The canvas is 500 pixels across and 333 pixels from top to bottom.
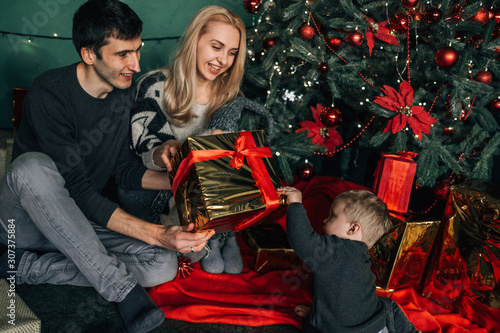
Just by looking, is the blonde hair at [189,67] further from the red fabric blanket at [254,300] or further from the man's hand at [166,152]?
the red fabric blanket at [254,300]

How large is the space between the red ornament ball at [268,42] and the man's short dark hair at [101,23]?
942mm

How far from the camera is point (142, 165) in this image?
1.79 m

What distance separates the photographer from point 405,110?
1.88m

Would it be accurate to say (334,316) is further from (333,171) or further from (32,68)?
(32,68)

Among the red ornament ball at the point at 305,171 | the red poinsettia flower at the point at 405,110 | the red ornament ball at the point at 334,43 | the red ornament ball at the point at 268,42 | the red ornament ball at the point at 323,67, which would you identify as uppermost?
the red ornament ball at the point at 334,43

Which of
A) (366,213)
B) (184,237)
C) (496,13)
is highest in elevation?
(496,13)

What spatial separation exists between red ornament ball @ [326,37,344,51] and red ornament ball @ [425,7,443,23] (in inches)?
17.9

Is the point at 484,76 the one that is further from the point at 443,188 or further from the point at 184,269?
the point at 184,269

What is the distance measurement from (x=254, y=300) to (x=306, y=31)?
1.44m

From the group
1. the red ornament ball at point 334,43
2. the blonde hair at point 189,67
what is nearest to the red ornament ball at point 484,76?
the red ornament ball at point 334,43

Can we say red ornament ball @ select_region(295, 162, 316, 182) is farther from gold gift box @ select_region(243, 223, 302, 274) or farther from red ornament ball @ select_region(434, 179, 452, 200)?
red ornament ball @ select_region(434, 179, 452, 200)

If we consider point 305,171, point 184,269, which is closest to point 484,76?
point 305,171

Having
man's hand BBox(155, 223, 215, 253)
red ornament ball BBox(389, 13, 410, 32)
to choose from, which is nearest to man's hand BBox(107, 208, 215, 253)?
man's hand BBox(155, 223, 215, 253)

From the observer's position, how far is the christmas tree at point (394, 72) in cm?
188
